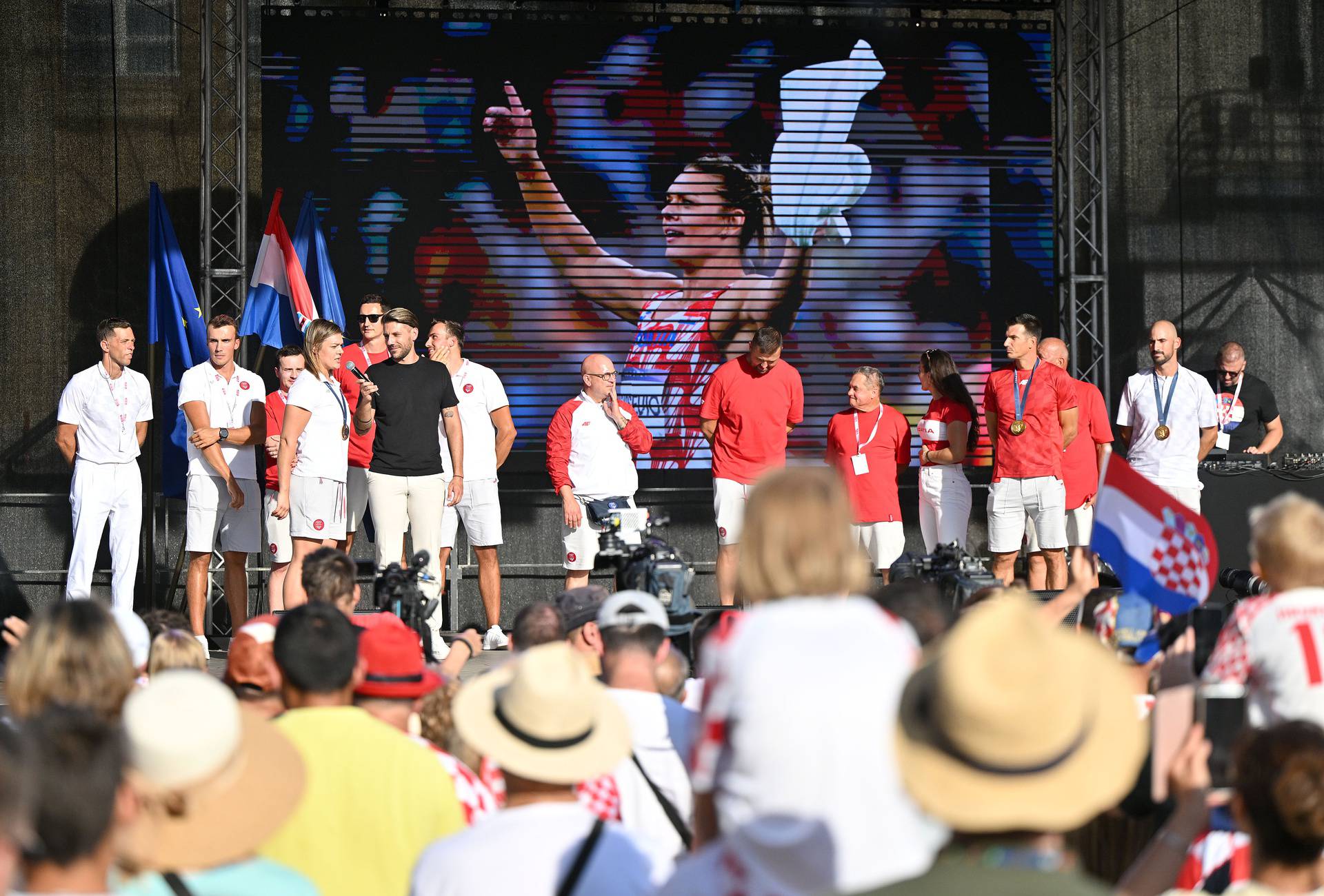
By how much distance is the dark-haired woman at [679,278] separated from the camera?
31.9 feet

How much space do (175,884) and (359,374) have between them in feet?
20.5

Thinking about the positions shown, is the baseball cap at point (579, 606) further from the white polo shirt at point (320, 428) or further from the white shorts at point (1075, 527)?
the white shorts at point (1075, 527)

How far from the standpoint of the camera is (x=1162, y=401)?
8594mm

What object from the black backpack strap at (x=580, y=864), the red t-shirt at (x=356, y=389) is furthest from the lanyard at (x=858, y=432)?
the black backpack strap at (x=580, y=864)

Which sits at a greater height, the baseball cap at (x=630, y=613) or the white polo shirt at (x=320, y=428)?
the white polo shirt at (x=320, y=428)

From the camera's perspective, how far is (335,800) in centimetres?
244

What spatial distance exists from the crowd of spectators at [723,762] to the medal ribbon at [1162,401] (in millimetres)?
5587

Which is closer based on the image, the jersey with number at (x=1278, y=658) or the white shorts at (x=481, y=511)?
the jersey with number at (x=1278, y=658)

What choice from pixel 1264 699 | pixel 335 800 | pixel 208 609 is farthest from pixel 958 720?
pixel 208 609

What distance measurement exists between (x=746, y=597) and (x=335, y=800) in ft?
2.59

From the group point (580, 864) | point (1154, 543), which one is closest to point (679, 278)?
point (1154, 543)

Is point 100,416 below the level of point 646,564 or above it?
above

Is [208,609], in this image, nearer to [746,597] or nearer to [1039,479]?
[1039,479]

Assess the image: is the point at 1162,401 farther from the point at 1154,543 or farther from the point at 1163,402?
the point at 1154,543
